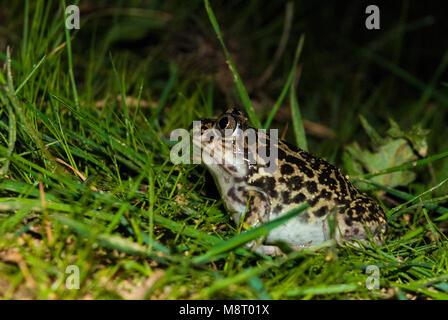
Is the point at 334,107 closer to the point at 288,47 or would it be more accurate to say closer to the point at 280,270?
the point at 288,47

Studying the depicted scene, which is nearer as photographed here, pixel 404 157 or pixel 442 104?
pixel 404 157

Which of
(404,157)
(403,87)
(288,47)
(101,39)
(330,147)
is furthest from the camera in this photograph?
(403,87)

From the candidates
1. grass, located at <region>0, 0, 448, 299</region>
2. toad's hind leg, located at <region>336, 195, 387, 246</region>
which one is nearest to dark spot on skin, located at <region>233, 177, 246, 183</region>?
grass, located at <region>0, 0, 448, 299</region>

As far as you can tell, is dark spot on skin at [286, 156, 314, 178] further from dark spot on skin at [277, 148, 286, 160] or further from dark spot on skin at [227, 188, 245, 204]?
dark spot on skin at [227, 188, 245, 204]

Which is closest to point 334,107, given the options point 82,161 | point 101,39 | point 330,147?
point 330,147

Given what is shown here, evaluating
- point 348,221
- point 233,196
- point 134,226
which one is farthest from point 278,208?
point 134,226

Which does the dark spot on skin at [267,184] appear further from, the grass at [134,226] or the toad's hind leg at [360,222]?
the toad's hind leg at [360,222]
